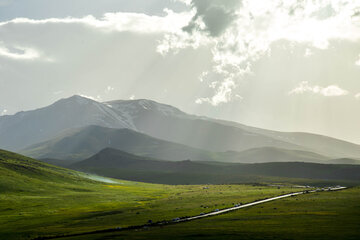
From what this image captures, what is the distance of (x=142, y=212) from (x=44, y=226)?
98.8 ft

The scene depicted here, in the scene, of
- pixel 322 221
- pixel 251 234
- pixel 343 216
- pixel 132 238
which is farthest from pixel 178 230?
pixel 343 216

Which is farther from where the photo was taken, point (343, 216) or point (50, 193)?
point (50, 193)

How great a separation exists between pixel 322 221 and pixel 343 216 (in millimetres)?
9376

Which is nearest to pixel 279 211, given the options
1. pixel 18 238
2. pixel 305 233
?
pixel 305 233

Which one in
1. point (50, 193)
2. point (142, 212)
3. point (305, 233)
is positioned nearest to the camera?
point (305, 233)

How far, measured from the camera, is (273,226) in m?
74.9

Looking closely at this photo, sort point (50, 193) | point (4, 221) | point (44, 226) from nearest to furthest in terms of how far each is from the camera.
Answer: point (44, 226), point (4, 221), point (50, 193)

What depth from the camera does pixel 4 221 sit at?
102125mm

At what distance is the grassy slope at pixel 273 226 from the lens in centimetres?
6556

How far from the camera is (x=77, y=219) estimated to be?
104 meters

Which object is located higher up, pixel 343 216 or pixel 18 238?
pixel 343 216

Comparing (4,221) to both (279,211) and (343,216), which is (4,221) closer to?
(279,211)

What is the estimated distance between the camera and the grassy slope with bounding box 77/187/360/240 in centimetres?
6556

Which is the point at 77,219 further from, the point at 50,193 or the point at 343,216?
the point at 50,193
